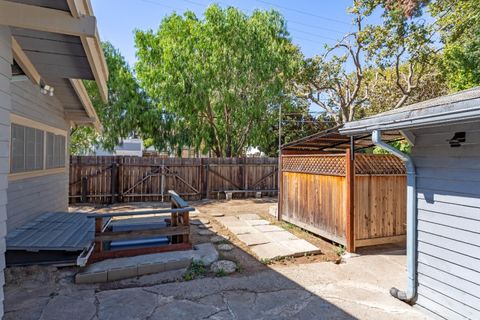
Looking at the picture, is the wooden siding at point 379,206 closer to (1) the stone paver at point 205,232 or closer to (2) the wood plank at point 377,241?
(2) the wood plank at point 377,241

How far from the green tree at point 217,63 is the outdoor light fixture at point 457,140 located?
938 centimetres

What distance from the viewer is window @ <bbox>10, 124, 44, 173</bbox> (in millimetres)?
4453

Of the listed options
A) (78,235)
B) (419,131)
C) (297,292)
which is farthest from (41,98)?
(419,131)

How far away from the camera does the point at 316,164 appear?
241 inches

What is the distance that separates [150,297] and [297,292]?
1789 millimetres

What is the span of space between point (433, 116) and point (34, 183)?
632 centimetres

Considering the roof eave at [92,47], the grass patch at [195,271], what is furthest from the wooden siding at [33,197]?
the grass patch at [195,271]

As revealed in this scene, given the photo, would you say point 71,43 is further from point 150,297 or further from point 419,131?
point 419,131

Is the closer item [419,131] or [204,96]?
[419,131]

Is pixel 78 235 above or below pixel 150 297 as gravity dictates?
above

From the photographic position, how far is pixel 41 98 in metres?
5.64

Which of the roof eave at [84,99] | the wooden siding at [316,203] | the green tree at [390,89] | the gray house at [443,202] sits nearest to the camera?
the gray house at [443,202]

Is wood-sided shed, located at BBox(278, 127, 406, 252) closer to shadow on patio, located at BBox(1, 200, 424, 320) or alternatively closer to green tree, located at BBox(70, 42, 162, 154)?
shadow on patio, located at BBox(1, 200, 424, 320)

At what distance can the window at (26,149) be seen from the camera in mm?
4453
